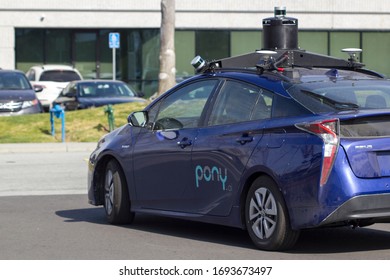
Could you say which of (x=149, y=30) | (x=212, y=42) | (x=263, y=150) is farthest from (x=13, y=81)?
(x=263, y=150)

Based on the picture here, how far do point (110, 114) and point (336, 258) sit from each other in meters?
15.0

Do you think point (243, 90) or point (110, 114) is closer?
point (243, 90)

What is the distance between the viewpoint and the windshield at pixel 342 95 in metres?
8.15

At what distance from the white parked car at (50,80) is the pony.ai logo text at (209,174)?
25.0 m

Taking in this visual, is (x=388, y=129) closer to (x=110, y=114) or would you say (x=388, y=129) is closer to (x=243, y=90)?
A: (x=243, y=90)

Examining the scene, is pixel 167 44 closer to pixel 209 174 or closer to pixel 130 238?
pixel 130 238

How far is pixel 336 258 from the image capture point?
7.88 meters

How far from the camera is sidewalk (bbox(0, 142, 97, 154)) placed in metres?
21.0

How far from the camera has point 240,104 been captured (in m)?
8.86

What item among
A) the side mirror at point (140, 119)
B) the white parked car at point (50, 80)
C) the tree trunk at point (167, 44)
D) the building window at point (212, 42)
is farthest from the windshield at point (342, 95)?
the building window at point (212, 42)

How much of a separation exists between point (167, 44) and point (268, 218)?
53.0 ft

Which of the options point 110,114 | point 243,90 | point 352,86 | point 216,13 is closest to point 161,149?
point 243,90

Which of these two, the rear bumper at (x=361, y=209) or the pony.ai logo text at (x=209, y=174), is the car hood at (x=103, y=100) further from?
the rear bumper at (x=361, y=209)

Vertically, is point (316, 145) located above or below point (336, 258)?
above
